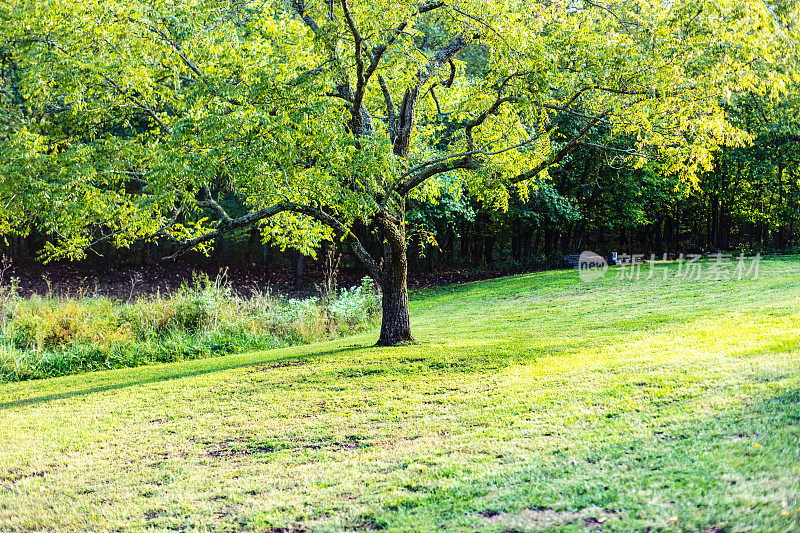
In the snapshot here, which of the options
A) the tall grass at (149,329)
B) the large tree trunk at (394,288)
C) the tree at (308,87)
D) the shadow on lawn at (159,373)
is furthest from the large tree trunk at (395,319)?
the tall grass at (149,329)

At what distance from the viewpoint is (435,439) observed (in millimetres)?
4863

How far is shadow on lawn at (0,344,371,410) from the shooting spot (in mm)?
7762

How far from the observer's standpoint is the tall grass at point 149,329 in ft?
33.0

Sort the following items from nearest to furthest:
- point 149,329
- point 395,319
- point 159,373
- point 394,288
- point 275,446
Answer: point 275,446 → point 159,373 → point 394,288 → point 395,319 → point 149,329

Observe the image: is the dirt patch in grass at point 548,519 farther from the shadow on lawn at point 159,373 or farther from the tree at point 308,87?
the shadow on lawn at point 159,373

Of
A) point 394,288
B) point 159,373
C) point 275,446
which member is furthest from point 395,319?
point 275,446

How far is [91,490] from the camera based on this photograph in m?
4.38

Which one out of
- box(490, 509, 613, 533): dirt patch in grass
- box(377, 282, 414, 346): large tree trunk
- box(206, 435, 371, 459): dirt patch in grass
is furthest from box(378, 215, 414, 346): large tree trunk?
box(490, 509, 613, 533): dirt patch in grass

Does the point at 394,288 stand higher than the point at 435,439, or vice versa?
the point at 394,288

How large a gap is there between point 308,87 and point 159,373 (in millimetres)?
4671

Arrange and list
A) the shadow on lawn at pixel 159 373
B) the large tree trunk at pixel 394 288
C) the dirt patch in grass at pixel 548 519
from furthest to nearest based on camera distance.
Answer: the large tree trunk at pixel 394 288
the shadow on lawn at pixel 159 373
the dirt patch in grass at pixel 548 519

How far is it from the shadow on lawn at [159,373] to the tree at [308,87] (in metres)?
1.85

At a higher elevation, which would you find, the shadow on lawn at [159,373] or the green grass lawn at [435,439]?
the green grass lawn at [435,439]

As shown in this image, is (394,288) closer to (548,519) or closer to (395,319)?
(395,319)
